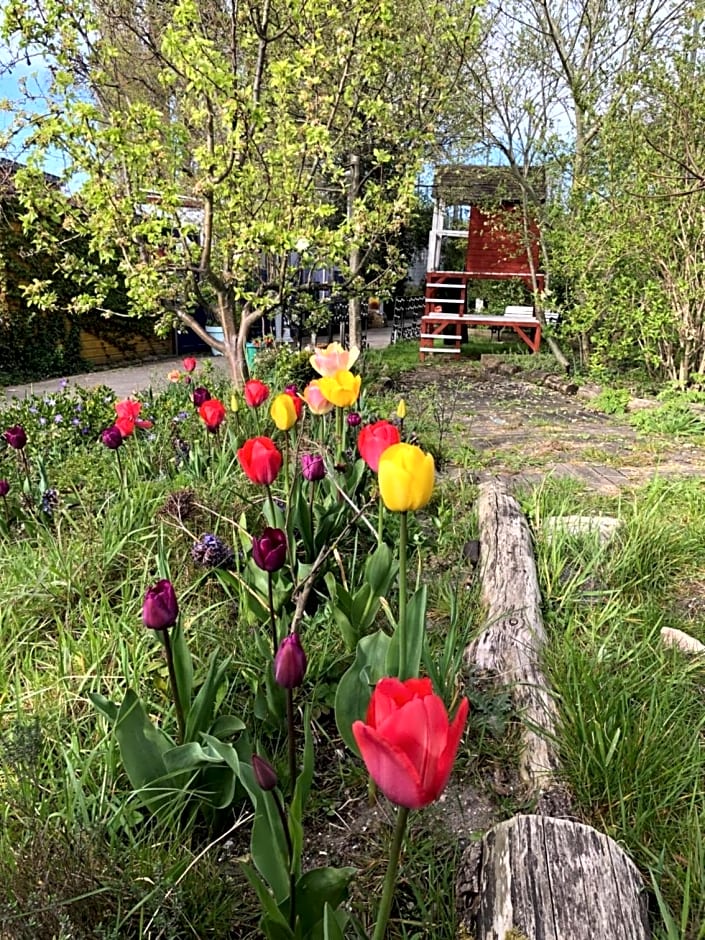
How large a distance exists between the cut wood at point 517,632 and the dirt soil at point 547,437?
0.90 metres

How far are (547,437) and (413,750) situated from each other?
5.41 m

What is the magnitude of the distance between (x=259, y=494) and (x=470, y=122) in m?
8.91

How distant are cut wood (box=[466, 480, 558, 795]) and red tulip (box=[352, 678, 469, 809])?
37.8 inches

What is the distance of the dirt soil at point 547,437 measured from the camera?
4.60m

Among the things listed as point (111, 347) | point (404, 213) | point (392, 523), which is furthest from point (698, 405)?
point (111, 347)

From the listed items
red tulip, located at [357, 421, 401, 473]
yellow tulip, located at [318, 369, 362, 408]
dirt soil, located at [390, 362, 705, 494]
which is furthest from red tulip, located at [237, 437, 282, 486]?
dirt soil, located at [390, 362, 705, 494]

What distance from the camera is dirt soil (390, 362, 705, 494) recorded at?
460 cm

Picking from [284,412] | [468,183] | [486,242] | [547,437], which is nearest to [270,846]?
[284,412]

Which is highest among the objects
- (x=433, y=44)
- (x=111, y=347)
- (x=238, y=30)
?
(x=433, y=44)

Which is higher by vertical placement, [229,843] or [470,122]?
[470,122]

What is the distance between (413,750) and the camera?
2.17ft

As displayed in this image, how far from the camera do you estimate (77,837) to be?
1.18 meters

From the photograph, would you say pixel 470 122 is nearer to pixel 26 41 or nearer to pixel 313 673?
pixel 26 41

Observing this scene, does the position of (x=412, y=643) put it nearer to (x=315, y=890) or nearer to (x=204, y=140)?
(x=315, y=890)
